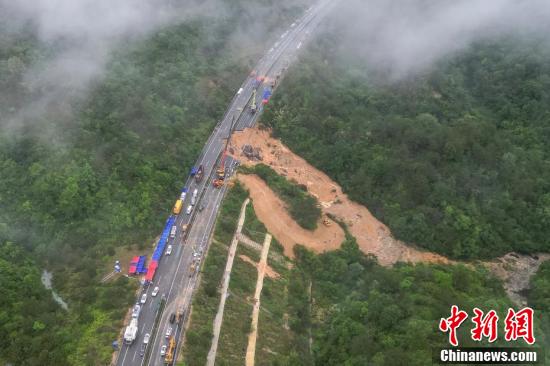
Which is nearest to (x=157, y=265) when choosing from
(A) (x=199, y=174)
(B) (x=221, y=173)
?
(A) (x=199, y=174)

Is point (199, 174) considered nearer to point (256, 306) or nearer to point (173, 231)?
point (173, 231)

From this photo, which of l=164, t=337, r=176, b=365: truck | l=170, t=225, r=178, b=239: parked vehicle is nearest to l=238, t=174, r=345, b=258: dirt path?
l=170, t=225, r=178, b=239: parked vehicle

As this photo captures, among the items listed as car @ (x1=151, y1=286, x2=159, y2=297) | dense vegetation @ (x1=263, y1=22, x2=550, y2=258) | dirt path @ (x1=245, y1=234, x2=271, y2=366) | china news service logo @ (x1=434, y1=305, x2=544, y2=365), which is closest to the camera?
china news service logo @ (x1=434, y1=305, x2=544, y2=365)

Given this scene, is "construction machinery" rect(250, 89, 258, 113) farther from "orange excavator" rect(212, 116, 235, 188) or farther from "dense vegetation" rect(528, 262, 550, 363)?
"dense vegetation" rect(528, 262, 550, 363)

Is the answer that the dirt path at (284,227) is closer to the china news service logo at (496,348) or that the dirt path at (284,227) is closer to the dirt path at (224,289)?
the dirt path at (224,289)

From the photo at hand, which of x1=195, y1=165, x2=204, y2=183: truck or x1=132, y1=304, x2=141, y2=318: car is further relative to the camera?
x1=195, y1=165, x2=204, y2=183: truck
